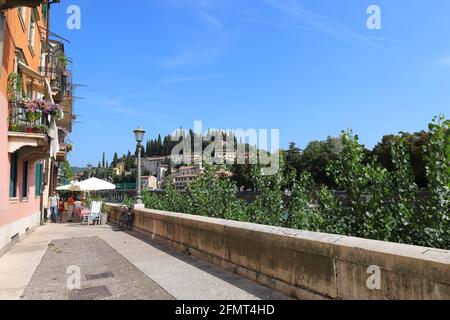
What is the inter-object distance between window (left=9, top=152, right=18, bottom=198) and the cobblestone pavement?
2.31 metres

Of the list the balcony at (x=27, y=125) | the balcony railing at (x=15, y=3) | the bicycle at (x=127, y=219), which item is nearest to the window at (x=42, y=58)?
the balcony at (x=27, y=125)

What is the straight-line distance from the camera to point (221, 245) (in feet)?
23.0

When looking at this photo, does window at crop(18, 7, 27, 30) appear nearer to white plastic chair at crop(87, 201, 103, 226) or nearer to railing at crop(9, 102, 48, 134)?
railing at crop(9, 102, 48, 134)

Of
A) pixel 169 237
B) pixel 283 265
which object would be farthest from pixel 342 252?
pixel 169 237

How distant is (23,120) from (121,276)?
6.88m

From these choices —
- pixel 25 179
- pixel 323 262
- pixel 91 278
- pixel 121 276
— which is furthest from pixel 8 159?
pixel 323 262

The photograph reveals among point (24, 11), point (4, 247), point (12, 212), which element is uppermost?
point (24, 11)

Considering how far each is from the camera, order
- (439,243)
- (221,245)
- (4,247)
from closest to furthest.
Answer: (439,243), (221,245), (4,247)

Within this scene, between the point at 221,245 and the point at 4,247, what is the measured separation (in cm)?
611

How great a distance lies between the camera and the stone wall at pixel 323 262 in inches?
128

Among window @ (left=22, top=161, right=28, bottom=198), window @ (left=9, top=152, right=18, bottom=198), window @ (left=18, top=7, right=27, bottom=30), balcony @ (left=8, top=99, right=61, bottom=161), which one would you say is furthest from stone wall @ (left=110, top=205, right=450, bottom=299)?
window @ (left=18, top=7, right=27, bottom=30)

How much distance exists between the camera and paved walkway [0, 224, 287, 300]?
5.47 m

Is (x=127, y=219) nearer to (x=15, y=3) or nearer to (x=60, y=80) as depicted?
(x=15, y=3)
